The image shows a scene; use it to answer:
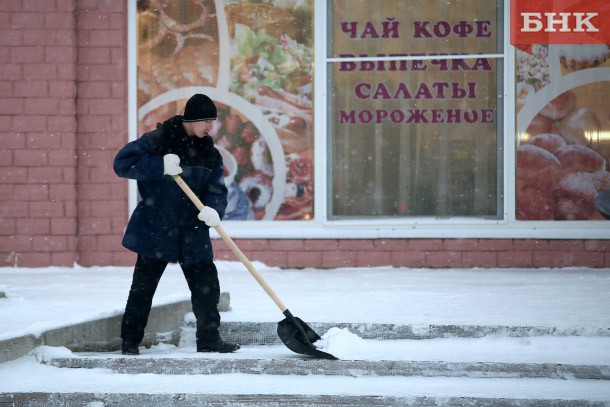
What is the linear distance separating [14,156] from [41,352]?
499 centimetres

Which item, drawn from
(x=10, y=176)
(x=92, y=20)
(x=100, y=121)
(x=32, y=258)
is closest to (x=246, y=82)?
(x=100, y=121)

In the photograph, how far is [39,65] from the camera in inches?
412

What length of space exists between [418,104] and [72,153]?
3.66 meters

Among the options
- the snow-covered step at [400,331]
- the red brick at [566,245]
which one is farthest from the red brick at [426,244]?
the snow-covered step at [400,331]

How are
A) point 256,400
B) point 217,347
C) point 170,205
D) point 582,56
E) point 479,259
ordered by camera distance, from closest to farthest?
point 256,400
point 170,205
point 217,347
point 582,56
point 479,259

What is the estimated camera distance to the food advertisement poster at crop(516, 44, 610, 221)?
1029 centimetres

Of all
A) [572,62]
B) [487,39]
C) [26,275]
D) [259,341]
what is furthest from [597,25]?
[26,275]

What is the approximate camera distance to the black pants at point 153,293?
6199 mm

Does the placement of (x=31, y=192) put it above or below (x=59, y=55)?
below

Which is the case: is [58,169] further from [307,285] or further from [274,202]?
[307,285]

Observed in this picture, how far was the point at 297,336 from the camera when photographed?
20.0ft

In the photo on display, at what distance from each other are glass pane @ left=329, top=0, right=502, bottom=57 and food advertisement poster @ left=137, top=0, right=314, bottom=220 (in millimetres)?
391

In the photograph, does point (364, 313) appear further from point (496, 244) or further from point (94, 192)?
point (94, 192)

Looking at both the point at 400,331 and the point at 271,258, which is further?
the point at 271,258
